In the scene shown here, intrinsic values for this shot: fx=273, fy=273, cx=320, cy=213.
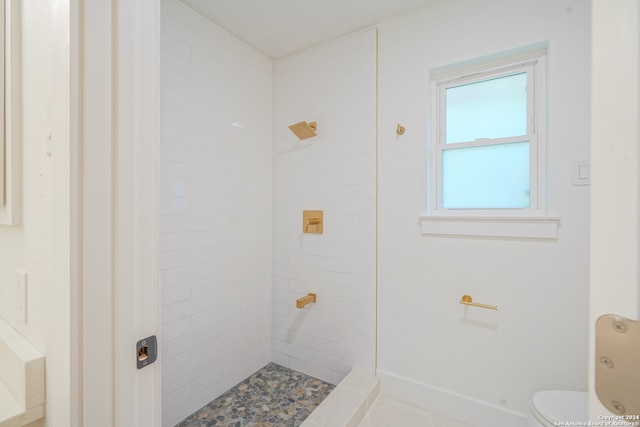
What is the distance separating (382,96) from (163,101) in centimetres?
142

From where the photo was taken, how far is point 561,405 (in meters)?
1.23

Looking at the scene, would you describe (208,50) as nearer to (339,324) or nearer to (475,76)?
(475,76)

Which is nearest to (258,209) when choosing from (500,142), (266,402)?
(266,402)

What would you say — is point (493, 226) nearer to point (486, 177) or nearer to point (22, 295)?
point (486, 177)

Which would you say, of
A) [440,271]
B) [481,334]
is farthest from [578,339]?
[440,271]

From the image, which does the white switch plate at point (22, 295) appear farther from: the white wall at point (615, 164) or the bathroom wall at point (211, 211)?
the white wall at point (615, 164)

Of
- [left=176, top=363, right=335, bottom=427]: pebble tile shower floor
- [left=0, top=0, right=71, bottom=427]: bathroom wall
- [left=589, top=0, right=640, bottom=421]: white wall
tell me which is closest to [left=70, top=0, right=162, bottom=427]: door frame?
[left=0, top=0, right=71, bottom=427]: bathroom wall

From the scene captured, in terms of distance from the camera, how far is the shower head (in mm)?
2104

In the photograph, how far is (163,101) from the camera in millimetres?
1644

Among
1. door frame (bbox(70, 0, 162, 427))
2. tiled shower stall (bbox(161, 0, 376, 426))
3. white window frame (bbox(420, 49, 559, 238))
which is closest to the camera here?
door frame (bbox(70, 0, 162, 427))

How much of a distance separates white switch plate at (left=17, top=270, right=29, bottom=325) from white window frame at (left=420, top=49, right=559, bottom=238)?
179 cm

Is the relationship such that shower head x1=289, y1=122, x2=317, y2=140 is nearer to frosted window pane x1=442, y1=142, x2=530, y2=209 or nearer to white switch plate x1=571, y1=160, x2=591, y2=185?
frosted window pane x1=442, y1=142, x2=530, y2=209

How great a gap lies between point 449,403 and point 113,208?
2040 millimetres

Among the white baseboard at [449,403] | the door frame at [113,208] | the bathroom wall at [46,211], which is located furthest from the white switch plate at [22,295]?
the white baseboard at [449,403]
